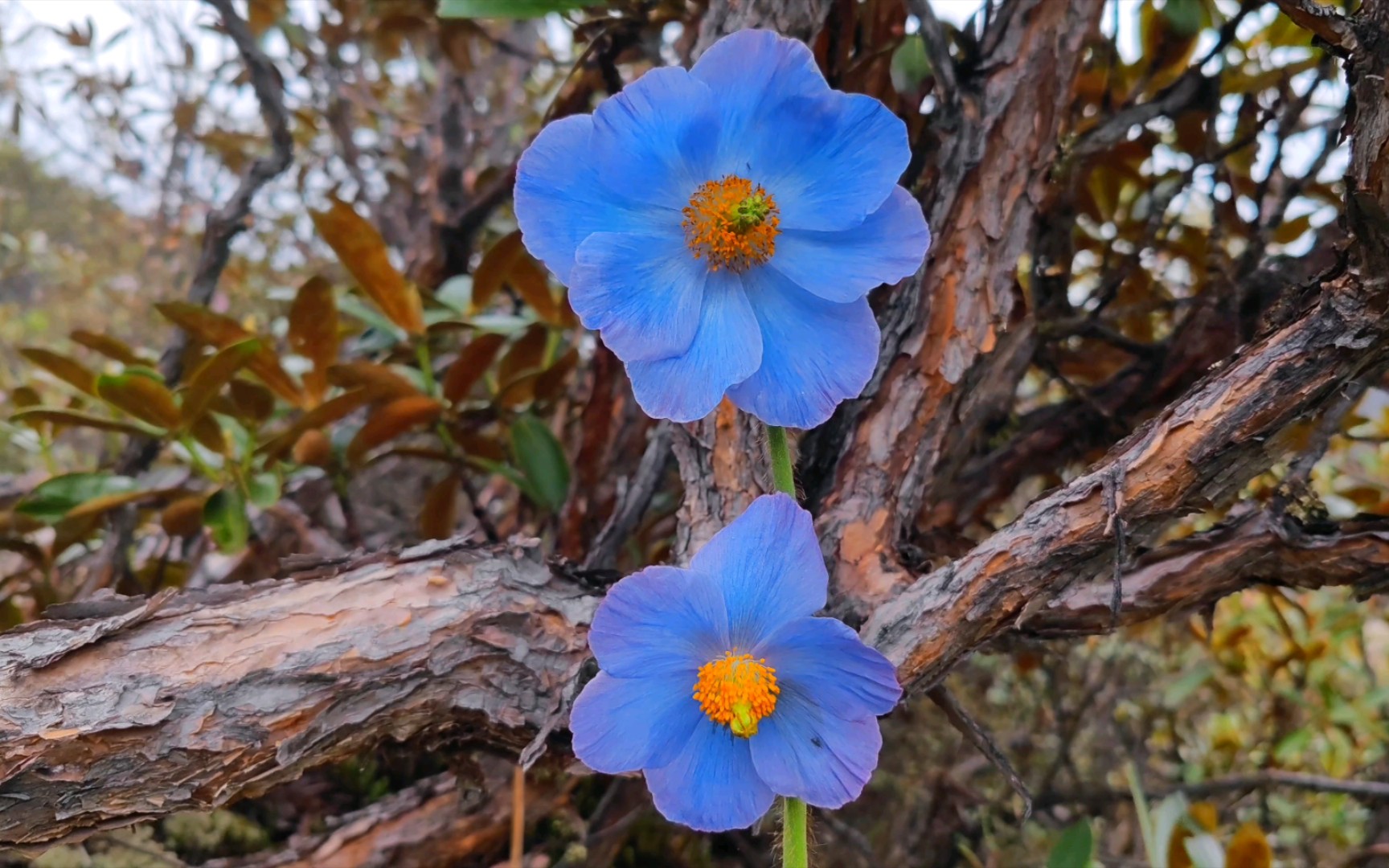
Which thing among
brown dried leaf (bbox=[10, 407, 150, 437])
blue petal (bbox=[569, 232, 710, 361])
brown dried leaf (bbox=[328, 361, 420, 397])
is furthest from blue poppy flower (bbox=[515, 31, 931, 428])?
brown dried leaf (bbox=[10, 407, 150, 437])

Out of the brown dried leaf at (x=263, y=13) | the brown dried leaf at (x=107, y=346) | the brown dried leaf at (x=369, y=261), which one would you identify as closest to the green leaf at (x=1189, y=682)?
the brown dried leaf at (x=369, y=261)

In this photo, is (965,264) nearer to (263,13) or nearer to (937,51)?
(937,51)

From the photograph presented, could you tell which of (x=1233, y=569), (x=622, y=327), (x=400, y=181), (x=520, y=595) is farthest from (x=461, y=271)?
(x=1233, y=569)

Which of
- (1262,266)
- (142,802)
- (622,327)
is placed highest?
(1262,266)

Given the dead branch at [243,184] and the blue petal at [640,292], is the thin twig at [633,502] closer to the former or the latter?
the blue petal at [640,292]

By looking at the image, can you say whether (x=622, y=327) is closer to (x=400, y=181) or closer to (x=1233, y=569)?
(x=1233, y=569)

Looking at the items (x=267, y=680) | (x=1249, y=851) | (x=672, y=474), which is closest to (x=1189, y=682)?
(x=1249, y=851)
